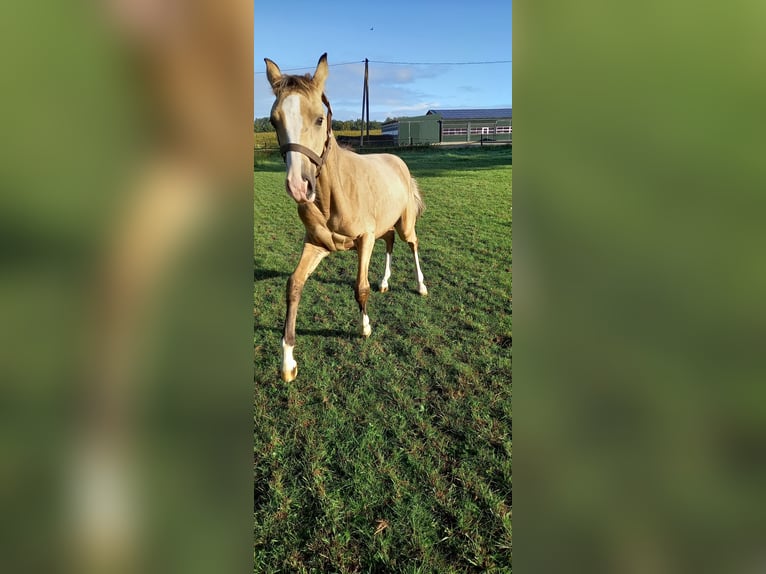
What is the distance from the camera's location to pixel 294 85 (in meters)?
1.92

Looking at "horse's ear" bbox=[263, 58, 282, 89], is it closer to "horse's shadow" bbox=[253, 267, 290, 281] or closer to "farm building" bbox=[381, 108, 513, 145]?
"horse's shadow" bbox=[253, 267, 290, 281]

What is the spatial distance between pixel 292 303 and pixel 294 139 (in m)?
1.61

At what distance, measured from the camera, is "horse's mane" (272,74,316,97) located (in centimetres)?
189

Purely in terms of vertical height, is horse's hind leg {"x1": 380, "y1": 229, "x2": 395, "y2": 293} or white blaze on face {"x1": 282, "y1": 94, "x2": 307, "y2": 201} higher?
white blaze on face {"x1": 282, "y1": 94, "x2": 307, "y2": 201}

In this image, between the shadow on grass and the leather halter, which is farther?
the shadow on grass

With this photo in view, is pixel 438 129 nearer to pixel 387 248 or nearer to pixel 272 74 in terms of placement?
pixel 387 248

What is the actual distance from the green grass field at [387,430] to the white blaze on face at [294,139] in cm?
143

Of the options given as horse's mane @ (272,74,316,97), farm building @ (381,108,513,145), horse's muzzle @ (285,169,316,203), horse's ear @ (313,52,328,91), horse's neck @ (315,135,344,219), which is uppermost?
farm building @ (381,108,513,145)

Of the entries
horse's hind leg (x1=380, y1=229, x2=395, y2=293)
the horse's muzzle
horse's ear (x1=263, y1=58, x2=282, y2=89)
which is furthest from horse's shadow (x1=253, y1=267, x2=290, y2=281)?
horse's ear (x1=263, y1=58, x2=282, y2=89)

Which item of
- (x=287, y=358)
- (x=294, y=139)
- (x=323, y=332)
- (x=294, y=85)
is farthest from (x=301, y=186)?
(x=323, y=332)

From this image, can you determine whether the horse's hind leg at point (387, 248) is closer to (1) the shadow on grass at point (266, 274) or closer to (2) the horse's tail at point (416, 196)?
(2) the horse's tail at point (416, 196)
